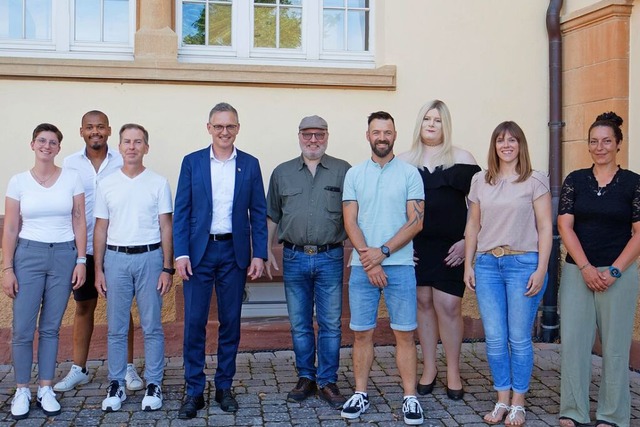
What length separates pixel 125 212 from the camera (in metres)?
5.03

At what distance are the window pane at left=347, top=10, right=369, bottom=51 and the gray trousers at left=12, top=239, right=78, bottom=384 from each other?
11.4ft

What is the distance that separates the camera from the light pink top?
4770 mm

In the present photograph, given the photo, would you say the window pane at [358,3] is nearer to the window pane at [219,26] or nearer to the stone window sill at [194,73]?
the stone window sill at [194,73]

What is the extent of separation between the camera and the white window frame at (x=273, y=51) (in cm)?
696

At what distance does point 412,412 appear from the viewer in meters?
4.82

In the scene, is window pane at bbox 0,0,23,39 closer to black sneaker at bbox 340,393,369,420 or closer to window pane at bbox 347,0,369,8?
window pane at bbox 347,0,369,8

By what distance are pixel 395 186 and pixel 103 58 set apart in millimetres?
3317

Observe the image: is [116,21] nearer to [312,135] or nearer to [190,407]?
[312,135]

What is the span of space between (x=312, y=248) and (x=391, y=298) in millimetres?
659

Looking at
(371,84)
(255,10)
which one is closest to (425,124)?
(371,84)

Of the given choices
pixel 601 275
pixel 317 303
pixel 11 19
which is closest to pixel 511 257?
pixel 601 275

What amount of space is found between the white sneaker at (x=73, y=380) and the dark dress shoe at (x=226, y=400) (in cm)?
121

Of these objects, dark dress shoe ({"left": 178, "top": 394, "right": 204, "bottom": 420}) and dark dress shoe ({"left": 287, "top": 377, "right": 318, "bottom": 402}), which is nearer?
dark dress shoe ({"left": 178, "top": 394, "right": 204, "bottom": 420})

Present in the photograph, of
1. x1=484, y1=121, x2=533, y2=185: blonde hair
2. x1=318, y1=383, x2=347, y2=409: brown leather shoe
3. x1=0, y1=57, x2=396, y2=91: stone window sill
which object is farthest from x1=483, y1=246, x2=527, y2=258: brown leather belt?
x1=0, y1=57, x2=396, y2=91: stone window sill
